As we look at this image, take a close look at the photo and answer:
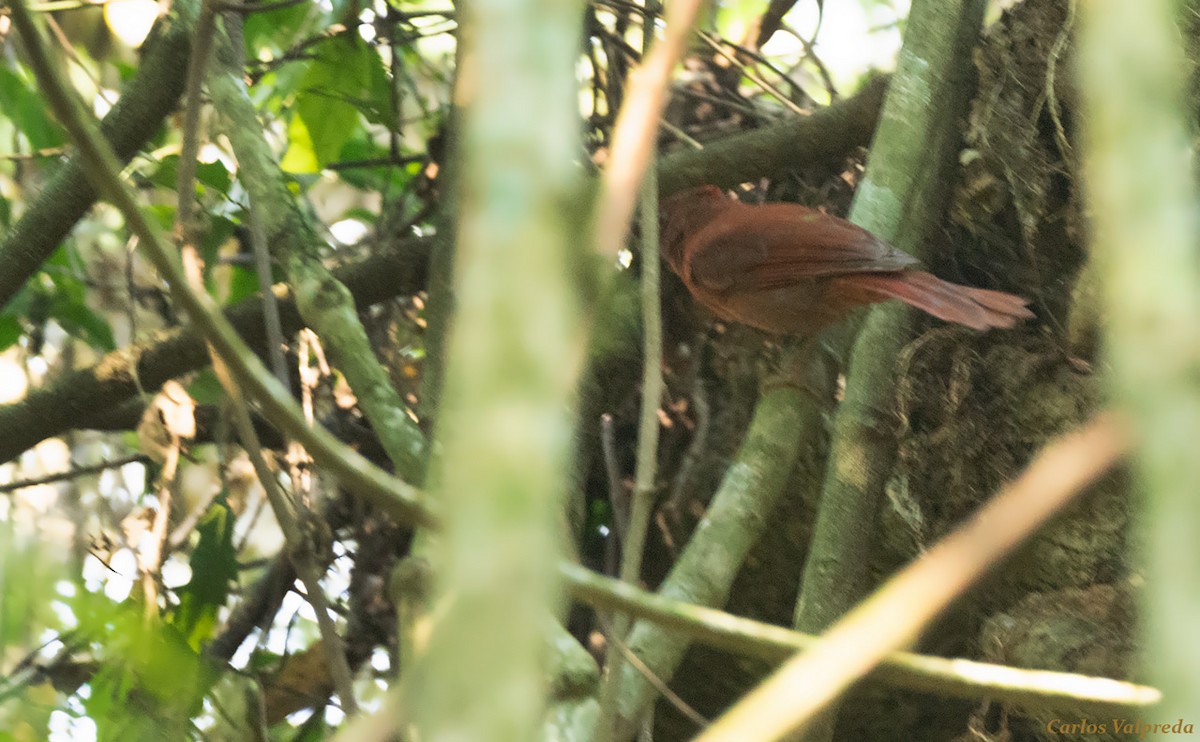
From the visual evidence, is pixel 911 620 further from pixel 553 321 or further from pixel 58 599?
pixel 58 599

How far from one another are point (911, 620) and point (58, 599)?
3.60ft

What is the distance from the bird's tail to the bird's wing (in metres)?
0.12

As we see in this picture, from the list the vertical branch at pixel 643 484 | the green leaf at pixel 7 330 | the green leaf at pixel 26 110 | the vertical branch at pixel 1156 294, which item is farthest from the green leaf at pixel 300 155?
the vertical branch at pixel 1156 294

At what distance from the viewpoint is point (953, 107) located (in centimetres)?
274

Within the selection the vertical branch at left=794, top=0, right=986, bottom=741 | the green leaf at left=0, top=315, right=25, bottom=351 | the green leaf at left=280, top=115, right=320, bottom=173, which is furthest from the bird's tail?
the green leaf at left=0, top=315, right=25, bottom=351

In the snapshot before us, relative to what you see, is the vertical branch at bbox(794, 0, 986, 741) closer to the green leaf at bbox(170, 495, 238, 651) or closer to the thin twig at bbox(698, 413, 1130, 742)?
the green leaf at bbox(170, 495, 238, 651)

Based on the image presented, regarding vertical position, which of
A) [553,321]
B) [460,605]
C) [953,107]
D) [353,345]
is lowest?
[460,605]

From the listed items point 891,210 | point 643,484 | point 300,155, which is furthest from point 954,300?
point 300,155

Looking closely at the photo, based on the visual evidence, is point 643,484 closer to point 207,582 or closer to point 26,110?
point 207,582

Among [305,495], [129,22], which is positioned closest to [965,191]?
[305,495]

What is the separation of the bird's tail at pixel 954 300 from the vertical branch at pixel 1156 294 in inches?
70.9

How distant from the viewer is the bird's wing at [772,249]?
294 centimetres

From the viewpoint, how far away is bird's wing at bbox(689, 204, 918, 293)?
2939 mm

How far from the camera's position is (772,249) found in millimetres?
3307
